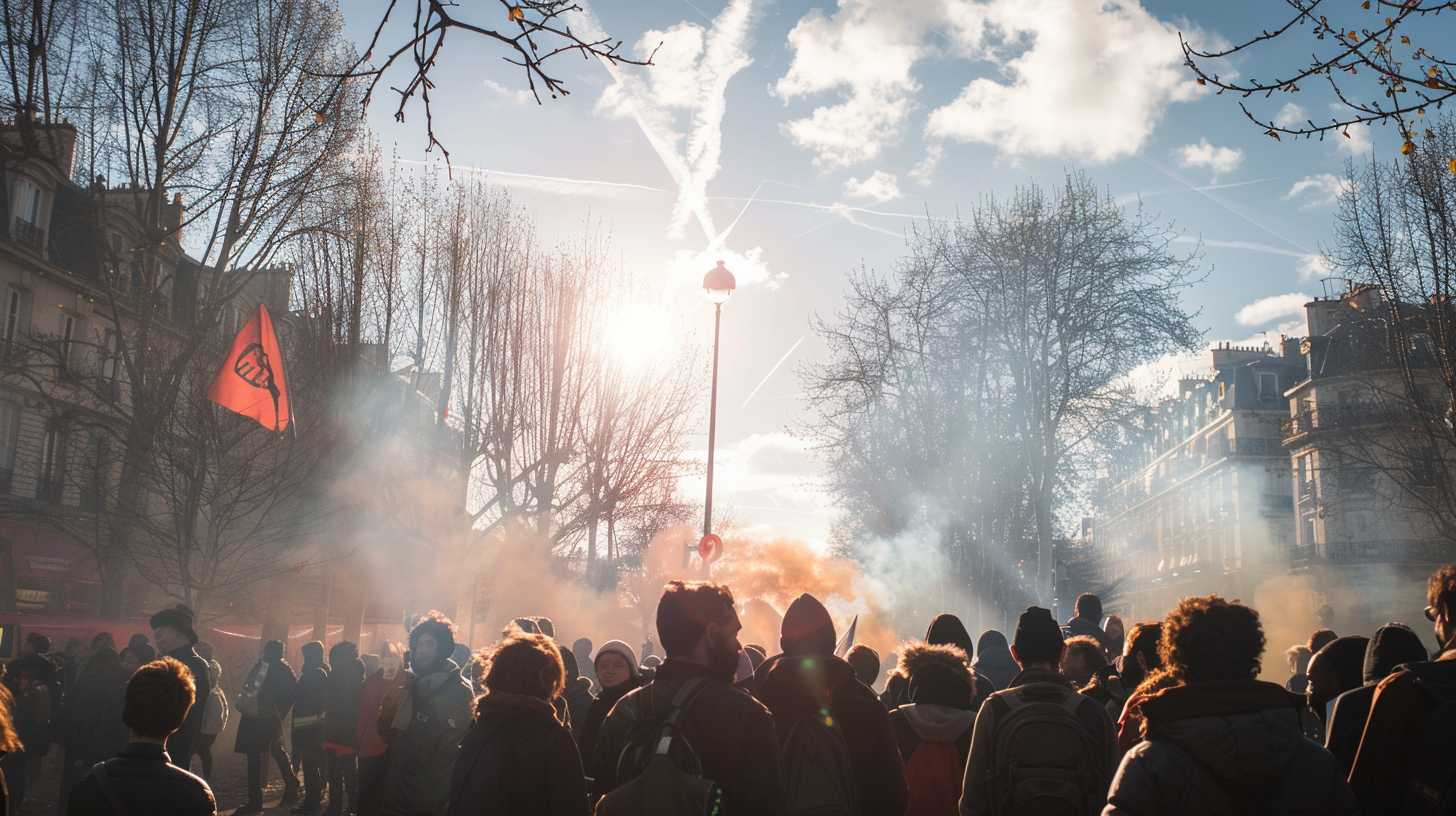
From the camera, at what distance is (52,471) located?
2764 centimetres

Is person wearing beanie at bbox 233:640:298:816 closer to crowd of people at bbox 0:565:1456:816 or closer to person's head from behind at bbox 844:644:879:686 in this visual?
crowd of people at bbox 0:565:1456:816

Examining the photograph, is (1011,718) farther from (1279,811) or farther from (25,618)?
(25,618)

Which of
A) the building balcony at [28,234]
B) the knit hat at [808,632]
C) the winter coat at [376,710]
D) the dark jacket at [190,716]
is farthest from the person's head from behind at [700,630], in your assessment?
the building balcony at [28,234]

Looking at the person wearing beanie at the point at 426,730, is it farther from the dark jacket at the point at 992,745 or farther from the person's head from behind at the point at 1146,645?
the person's head from behind at the point at 1146,645

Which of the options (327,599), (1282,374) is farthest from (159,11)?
(1282,374)

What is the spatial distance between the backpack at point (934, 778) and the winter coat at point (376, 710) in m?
2.72

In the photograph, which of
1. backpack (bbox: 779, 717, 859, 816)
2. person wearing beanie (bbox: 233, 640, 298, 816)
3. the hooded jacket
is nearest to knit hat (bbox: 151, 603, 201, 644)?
person wearing beanie (bbox: 233, 640, 298, 816)

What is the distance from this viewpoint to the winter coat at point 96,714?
10.1 m

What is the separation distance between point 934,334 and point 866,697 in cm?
2353

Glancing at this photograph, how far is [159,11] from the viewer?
708 inches

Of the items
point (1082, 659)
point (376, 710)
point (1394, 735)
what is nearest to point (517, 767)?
point (1394, 735)

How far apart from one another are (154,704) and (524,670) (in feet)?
4.44

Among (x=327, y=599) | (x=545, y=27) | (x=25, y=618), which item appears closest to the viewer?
(x=545, y=27)

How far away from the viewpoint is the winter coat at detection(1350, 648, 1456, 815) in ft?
11.9
